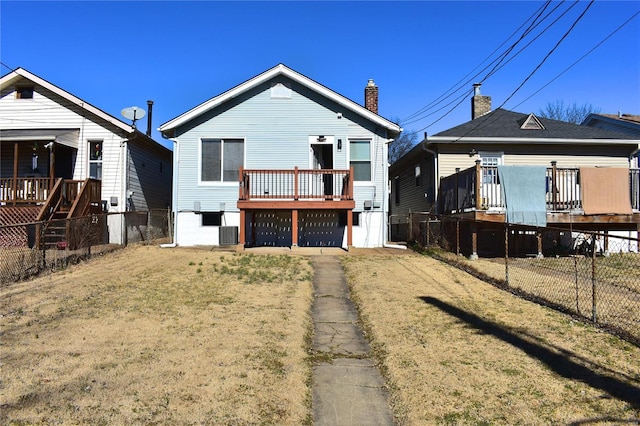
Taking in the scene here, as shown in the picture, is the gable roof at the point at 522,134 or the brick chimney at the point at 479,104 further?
the brick chimney at the point at 479,104

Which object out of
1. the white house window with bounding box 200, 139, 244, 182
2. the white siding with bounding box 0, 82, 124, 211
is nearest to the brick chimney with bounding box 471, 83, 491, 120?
Answer: the white house window with bounding box 200, 139, 244, 182

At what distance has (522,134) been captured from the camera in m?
16.6

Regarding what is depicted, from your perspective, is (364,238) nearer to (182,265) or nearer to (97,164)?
(182,265)

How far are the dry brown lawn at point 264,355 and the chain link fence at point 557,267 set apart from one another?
63 centimetres

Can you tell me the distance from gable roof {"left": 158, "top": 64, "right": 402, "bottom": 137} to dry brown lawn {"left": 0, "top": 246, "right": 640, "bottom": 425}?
25.2ft

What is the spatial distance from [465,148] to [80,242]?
12209 mm

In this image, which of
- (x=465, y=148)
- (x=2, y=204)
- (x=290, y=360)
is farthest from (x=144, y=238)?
(x=290, y=360)

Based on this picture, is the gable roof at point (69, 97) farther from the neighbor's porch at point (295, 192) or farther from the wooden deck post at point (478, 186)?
the wooden deck post at point (478, 186)

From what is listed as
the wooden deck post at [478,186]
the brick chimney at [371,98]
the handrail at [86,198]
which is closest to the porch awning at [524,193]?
the wooden deck post at [478,186]

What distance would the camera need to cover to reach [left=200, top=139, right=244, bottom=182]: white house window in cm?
1585

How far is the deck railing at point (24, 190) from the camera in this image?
15164 mm

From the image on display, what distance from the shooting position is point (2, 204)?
620 inches

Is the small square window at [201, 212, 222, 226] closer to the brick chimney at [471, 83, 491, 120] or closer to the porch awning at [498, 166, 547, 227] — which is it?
the porch awning at [498, 166, 547, 227]

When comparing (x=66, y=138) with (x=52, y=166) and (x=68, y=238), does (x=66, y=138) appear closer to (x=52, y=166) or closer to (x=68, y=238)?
(x=52, y=166)
